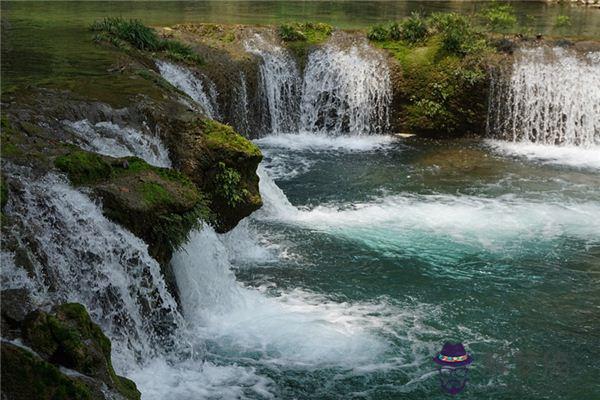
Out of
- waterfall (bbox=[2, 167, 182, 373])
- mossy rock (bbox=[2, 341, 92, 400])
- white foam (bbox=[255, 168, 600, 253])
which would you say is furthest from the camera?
white foam (bbox=[255, 168, 600, 253])

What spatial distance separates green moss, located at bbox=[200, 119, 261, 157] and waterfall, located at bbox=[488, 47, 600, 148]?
1061 centimetres

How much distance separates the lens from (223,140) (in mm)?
10516

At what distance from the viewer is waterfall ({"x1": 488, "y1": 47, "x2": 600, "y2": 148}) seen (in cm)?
1930

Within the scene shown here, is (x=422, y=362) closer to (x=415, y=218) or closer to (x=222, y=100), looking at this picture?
(x=415, y=218)

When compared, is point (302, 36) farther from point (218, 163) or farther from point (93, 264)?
point (93, 264)

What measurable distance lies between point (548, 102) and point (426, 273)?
9917 mm

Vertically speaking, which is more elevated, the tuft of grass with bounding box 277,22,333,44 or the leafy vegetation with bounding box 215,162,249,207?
the tuft of grass with bounding box 277,22,333,44

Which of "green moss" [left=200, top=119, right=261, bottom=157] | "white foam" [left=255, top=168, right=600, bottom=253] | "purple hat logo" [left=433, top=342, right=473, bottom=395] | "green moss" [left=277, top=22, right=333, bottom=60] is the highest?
"green moss" [left=277, top=22, right=333, bottom=60]

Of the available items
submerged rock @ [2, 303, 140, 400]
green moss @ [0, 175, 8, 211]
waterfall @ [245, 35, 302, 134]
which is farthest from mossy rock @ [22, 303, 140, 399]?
waterfall @ [245, 35, 302, 134]

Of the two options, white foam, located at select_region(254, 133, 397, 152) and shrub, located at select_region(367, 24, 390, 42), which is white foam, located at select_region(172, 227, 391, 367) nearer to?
white foam, located at select_region(254, 133, 397, 152)

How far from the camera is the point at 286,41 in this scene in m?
20.1

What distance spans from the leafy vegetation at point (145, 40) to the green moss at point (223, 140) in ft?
21.8

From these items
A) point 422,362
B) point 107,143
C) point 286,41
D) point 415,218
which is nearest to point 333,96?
point 286,41

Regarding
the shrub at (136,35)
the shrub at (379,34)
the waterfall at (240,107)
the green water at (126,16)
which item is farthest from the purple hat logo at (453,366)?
the shrub at (379,34)
